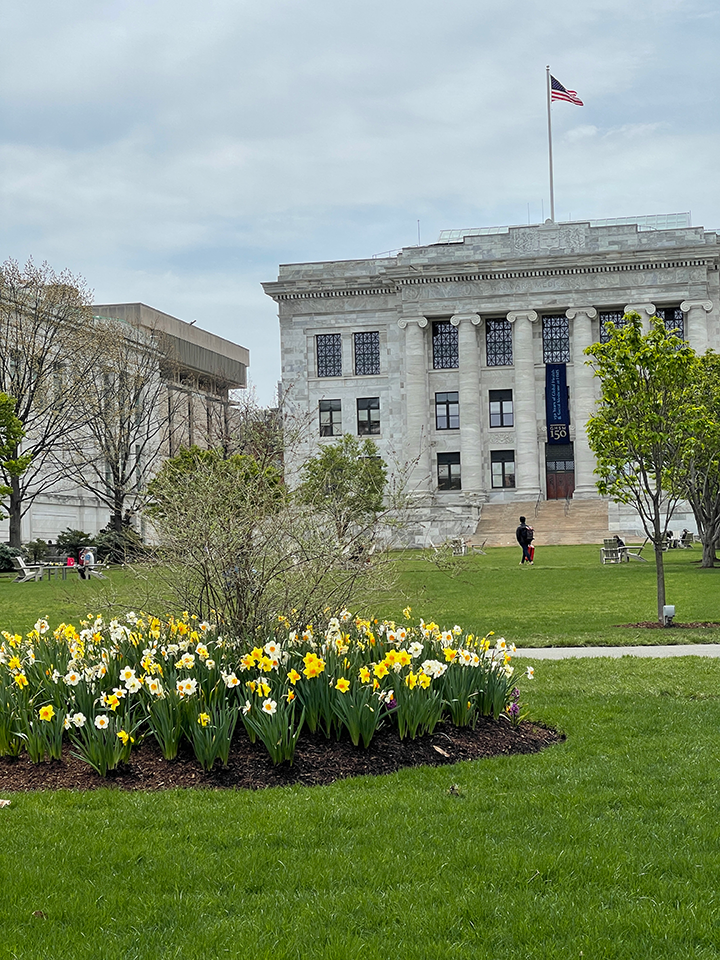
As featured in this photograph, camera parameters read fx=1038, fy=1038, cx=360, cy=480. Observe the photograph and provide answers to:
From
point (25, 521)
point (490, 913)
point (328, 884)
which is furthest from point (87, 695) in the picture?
point (25, 521)

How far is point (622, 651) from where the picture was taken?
48.6ft

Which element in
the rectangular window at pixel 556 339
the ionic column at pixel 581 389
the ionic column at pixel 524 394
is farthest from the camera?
the rectangular window at pixel 556 339

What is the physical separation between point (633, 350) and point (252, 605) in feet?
37.3

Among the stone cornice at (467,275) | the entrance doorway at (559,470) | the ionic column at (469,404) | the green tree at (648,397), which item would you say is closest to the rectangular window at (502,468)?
the ionic column at (469,404)

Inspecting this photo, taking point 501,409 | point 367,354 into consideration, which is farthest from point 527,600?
point 367,354

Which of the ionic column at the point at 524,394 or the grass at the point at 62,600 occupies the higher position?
the ionic column at the point at 524,394

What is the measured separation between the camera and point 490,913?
4988mm

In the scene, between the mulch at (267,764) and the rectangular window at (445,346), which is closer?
the mulch at (267,764)

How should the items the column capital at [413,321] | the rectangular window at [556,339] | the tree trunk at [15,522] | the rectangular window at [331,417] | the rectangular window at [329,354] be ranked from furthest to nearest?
the rectangular window at [329,354], the rectangular window at [331,417], the rectangular window at [556,339], the column capital at [413,321], the tree trunk at [15,522]

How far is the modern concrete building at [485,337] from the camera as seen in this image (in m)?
64.6

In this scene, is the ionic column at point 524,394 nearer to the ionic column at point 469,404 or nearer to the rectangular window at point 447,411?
the ionic column at point 469,404

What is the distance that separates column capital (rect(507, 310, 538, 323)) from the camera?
6550 cm

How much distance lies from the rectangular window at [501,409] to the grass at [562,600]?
1233 inches

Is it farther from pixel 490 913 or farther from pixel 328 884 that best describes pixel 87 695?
pixel 490 913
